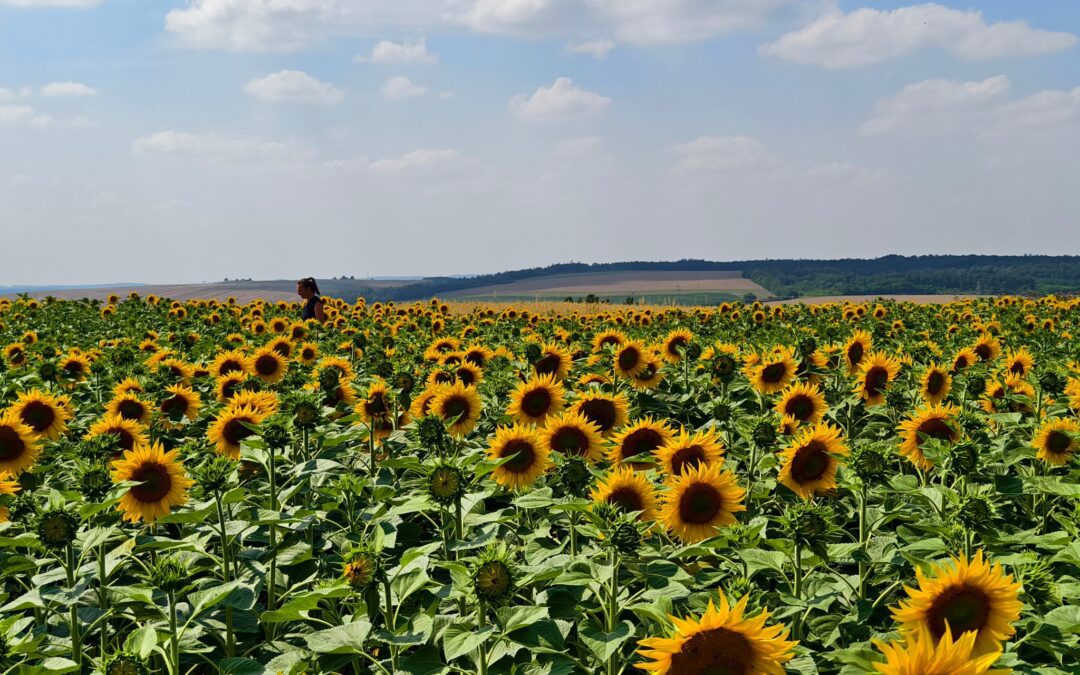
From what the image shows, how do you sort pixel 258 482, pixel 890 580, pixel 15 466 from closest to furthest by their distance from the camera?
1. pixel 890 580
2. pixel 15 466
3. pixel 258 482

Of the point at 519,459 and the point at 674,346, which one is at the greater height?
the point at 674,346

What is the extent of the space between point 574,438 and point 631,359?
240 cm

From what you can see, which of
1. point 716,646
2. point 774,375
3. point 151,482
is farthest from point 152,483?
point 774,375

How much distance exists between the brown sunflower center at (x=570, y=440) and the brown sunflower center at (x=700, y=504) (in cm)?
102

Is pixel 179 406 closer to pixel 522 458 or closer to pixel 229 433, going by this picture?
pixel 229 433

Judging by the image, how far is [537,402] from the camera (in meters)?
5.30

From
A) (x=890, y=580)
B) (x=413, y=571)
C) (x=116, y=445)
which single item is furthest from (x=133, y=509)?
(x=890, y=580)

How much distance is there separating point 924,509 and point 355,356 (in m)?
7.18

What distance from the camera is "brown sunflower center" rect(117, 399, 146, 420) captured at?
5.55 meters

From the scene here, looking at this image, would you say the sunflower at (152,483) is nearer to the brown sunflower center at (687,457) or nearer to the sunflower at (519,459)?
the sunflower at (519,459)

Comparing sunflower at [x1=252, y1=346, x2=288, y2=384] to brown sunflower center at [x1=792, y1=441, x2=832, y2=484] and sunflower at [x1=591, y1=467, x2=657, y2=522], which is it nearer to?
sunflower at [x1=591, y1=467, x2=657, y2=522]

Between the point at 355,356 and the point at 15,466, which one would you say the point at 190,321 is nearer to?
the point at 355,356

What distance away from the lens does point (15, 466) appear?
181 inches

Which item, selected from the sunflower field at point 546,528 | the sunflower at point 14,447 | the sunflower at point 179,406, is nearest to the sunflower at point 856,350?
the sunflower field at point 546,528
